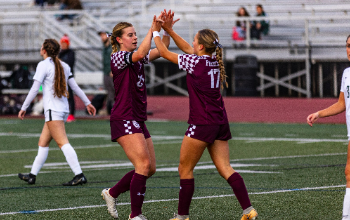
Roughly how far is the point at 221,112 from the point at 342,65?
1708 centimetres

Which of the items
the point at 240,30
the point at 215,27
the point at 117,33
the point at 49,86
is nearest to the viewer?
the point at 117,33

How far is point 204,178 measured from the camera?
9195 mm

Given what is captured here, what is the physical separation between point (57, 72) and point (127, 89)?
306cm

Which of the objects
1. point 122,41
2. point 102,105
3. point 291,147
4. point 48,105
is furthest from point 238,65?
point 122,41

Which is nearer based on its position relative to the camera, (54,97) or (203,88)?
(203,88)

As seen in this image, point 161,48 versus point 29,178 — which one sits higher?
point 161,48

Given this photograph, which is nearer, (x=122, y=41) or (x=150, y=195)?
(x=122, y=41)

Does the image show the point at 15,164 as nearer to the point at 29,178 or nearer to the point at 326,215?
the point at 29,178

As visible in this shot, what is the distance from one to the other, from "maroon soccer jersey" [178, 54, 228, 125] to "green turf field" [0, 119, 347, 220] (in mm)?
1097

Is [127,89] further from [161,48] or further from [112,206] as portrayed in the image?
[112,206]

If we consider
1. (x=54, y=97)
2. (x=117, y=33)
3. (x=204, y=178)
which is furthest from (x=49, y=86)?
(x=117, y=33)

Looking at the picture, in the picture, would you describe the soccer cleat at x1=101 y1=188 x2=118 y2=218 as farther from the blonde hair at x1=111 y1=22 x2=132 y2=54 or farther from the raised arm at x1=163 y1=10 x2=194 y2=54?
the raised arm at x1=163 y1=10 x2=194 y2=54

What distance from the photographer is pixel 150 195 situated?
7.93 meters

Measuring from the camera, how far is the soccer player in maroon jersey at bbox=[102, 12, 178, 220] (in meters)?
6.21
